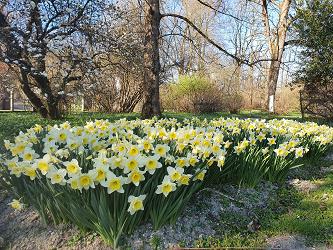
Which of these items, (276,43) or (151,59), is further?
(276,43)

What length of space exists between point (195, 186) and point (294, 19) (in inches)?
540

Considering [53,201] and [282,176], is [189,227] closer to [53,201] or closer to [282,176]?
[53,201]

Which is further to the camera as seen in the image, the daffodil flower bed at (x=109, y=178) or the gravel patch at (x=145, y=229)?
the gravel patch at (x=145, y=229)

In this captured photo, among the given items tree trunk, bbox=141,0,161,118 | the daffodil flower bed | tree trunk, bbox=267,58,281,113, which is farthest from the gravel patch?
tree trunk, bbox=267,58,281,113

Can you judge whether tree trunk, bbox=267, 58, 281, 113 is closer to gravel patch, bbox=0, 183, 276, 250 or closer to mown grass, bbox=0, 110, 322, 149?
mown grass, bbox=0, 110, 322, 149

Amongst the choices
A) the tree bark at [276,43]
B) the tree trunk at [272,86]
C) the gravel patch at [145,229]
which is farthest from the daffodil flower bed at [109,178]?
the tree bark at [276,43]

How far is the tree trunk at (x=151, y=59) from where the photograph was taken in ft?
33.0

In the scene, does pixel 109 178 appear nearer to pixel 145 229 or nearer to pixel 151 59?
pixel 145 229

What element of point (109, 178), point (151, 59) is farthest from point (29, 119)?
point (109, 178)

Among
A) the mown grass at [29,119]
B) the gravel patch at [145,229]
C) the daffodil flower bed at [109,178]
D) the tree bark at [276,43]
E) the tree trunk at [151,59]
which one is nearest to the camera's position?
the daffodil flower bed at [109,178]

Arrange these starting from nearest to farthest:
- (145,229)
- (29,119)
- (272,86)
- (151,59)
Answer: (145,229)
(29,119)
(151,59)
(272,86)

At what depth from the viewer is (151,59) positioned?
10.1 meters

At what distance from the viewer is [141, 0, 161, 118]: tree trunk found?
10.1m

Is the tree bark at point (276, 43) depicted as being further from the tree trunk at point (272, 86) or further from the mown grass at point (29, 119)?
the mown grass at point (29, 119)
